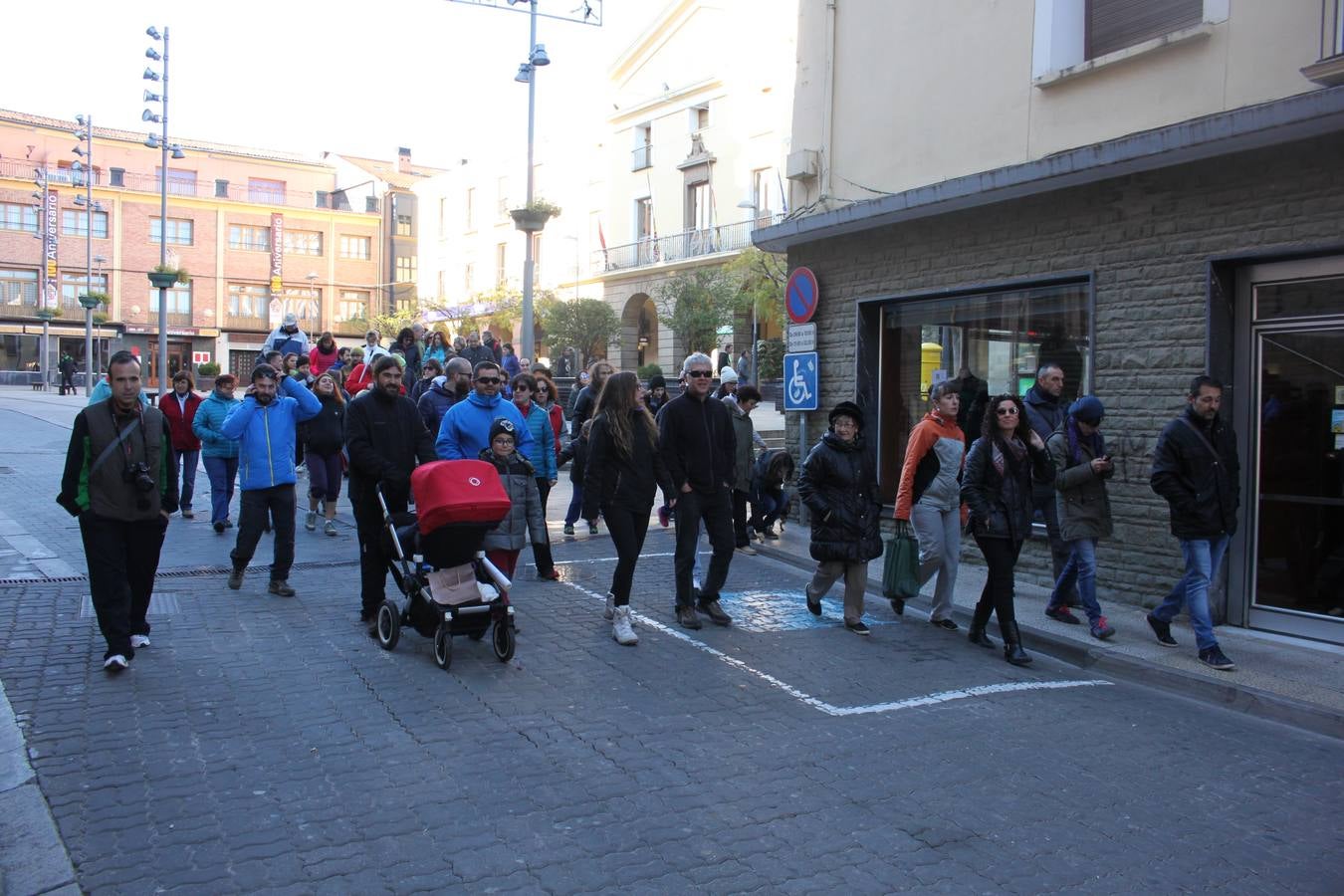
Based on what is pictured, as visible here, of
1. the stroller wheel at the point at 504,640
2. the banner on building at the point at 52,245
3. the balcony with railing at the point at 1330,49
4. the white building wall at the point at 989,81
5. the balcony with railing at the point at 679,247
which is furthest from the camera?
the banner on building at the point at 52,245

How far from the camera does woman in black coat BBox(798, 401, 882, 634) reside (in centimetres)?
787

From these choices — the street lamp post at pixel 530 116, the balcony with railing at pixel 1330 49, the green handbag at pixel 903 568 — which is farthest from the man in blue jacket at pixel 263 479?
the street lamp post at pixel 530 116

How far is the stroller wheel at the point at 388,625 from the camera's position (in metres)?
6.89

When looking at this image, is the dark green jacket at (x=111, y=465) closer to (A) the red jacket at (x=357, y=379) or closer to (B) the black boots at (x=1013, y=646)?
(B) the black boots at (x=1013, y=646)

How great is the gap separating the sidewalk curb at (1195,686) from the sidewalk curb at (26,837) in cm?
618

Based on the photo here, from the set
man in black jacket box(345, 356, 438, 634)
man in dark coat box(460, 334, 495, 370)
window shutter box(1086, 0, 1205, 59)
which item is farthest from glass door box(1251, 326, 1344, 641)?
man in dark coat box(460, 334, 495, 370)

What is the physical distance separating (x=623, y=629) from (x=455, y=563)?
132cm

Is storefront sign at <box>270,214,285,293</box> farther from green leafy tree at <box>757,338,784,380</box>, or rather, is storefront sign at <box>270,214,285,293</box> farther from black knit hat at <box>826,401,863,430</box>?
black knit hat at <box>826,401,863,430</box>

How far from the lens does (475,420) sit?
8.66 m

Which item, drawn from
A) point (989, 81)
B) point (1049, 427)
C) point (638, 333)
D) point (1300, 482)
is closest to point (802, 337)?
point (989, 81)

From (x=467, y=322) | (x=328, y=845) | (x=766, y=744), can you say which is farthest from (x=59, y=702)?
(x=467, y=322)

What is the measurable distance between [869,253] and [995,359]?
79.5 inches

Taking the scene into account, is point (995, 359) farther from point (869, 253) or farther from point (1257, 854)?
point (1257, 854)

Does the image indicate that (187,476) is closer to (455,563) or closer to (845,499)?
(455,563)
